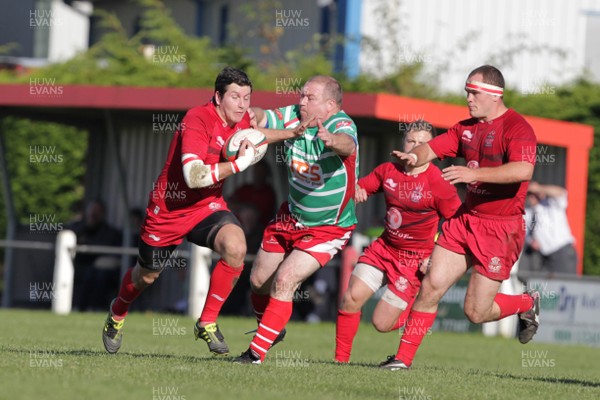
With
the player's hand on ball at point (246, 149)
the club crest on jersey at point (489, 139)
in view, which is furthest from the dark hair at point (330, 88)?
the club crest on jersey at point (489, 139)

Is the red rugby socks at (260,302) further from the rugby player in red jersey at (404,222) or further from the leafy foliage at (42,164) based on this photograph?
the leafy foliage at (42,164)

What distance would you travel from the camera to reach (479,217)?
32.1 feet

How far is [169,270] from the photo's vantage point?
2092cm

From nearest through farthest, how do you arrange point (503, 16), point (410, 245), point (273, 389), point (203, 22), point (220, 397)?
point (220, 397) < point (273, 389) < point (410, 245) < point (503, 16) < point (203, 22)

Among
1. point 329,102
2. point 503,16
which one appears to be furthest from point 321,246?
point 503,16

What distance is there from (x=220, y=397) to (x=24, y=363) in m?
2.01

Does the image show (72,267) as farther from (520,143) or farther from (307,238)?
(520,143)

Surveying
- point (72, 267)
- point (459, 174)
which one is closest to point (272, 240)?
point (459, 174)

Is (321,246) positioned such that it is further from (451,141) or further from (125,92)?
(125,92)

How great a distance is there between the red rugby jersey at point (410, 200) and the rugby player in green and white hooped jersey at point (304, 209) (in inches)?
27.4

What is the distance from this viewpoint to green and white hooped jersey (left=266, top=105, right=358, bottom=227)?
32.1 feet

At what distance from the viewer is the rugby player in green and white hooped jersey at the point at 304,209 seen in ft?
31.1

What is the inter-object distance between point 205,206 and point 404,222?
5.93ft

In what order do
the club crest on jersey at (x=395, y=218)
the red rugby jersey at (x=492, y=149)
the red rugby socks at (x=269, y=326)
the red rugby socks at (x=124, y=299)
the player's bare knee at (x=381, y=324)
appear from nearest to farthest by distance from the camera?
the red rugby jersey at (x=492, y=149) → the red rugby socks at (x=269, y=326) → the red rugby socks at (x=124, y=299) → the club crest on jersey at (x=395, y=218) → the player's bare knee at (x=381, y=324)
